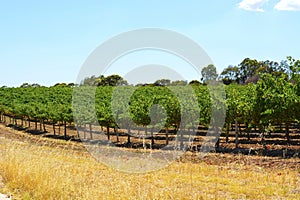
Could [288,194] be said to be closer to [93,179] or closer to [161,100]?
[93,179]

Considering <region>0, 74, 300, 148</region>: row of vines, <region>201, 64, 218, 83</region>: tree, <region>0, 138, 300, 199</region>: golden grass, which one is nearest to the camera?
<region>0, 138, 300, 199</region>: golden grass

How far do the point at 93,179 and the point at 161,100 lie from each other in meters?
16.1

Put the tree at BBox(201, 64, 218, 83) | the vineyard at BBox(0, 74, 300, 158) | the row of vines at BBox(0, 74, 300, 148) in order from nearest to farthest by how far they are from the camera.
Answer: the tree at BBox(201, 64, 218, 83) → the row of vines at BBox(0, 74, 300, 148) → the vineyard at BBox(0, 74, 300, 158)

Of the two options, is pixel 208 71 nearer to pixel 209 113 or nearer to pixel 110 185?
pixel 209 113

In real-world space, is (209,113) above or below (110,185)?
above

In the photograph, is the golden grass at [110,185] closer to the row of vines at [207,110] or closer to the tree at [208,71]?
the tree at [208,71]

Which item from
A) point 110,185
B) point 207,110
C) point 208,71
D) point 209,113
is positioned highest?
point 208,71

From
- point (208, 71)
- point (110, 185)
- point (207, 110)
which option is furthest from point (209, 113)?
point (110, 185)

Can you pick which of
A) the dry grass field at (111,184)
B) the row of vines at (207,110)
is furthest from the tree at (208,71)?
the dry grass field at (111,184)

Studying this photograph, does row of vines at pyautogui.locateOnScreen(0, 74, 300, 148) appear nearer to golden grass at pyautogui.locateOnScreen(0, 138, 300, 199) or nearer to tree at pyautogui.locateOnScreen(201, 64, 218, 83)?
tree at pyautogui.locateOnScreen(201, 64, 218, 83)

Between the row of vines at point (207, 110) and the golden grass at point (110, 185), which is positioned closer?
the golden grass at point (110, 185)

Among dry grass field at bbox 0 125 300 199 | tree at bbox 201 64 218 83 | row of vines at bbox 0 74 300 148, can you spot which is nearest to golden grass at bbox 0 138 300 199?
dry grass field at bbox 0 125 300 199

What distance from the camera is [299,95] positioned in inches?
749

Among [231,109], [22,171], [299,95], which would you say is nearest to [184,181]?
[22,171]
